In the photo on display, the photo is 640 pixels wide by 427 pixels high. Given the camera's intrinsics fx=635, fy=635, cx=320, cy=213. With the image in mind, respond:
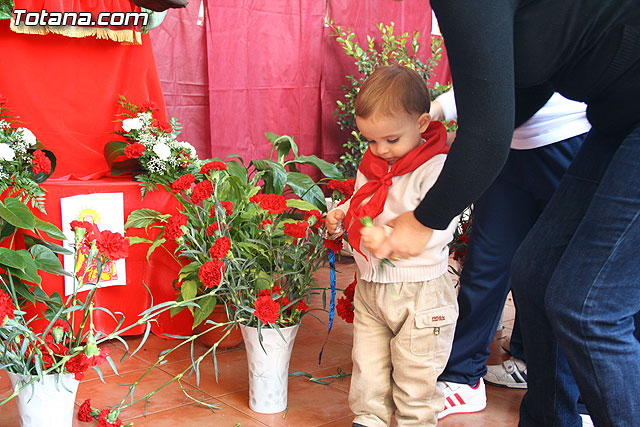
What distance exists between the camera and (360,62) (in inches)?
157

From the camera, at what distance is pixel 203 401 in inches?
77.5

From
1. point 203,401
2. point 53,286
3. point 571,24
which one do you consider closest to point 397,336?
point 203,401

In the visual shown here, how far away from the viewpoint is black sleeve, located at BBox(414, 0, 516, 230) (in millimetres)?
937

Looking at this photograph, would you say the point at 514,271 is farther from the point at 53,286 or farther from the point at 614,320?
the point at 53,286

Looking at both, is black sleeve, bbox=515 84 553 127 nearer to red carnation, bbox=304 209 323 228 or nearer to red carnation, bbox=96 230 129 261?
red carnation, bbox=304 209 323 228

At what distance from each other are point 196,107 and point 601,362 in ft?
9.41

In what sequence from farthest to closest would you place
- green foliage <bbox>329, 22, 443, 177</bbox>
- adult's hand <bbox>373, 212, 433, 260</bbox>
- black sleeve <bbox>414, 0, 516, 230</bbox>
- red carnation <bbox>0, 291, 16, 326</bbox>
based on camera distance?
green foliage <bbox>329, 22, 443, 177</bbox> < red carnation <bbox>0, 291, 16, 326</bbox> < adult's hand <bbox>373, 212, 433, 260</bbox> < black sleeve <bbox>414, 0, 516, 230</bbox>

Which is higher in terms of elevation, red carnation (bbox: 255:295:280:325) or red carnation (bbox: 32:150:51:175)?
red carnation (bbox: 32:150:51:175)

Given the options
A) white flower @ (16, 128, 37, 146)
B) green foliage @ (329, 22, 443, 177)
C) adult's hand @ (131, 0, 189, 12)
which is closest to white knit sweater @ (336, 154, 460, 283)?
white flower @ (16, 128, 37, 146)

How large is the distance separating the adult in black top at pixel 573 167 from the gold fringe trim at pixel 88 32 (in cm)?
180

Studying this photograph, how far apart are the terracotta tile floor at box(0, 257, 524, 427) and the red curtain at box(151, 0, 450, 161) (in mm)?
1522

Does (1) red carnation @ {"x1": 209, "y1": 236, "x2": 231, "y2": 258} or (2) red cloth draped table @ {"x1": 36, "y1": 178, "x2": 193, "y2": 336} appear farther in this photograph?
(2) red cloth draped table @ {"x1": 36, "y1": 178, "x2": 193, "y2": 336}

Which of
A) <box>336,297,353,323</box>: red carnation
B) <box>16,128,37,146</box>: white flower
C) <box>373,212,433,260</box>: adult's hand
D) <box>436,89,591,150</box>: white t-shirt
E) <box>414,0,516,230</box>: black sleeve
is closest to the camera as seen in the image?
<box>414,0,516,230</box>: black sleeve

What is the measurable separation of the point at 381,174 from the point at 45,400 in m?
1.00
